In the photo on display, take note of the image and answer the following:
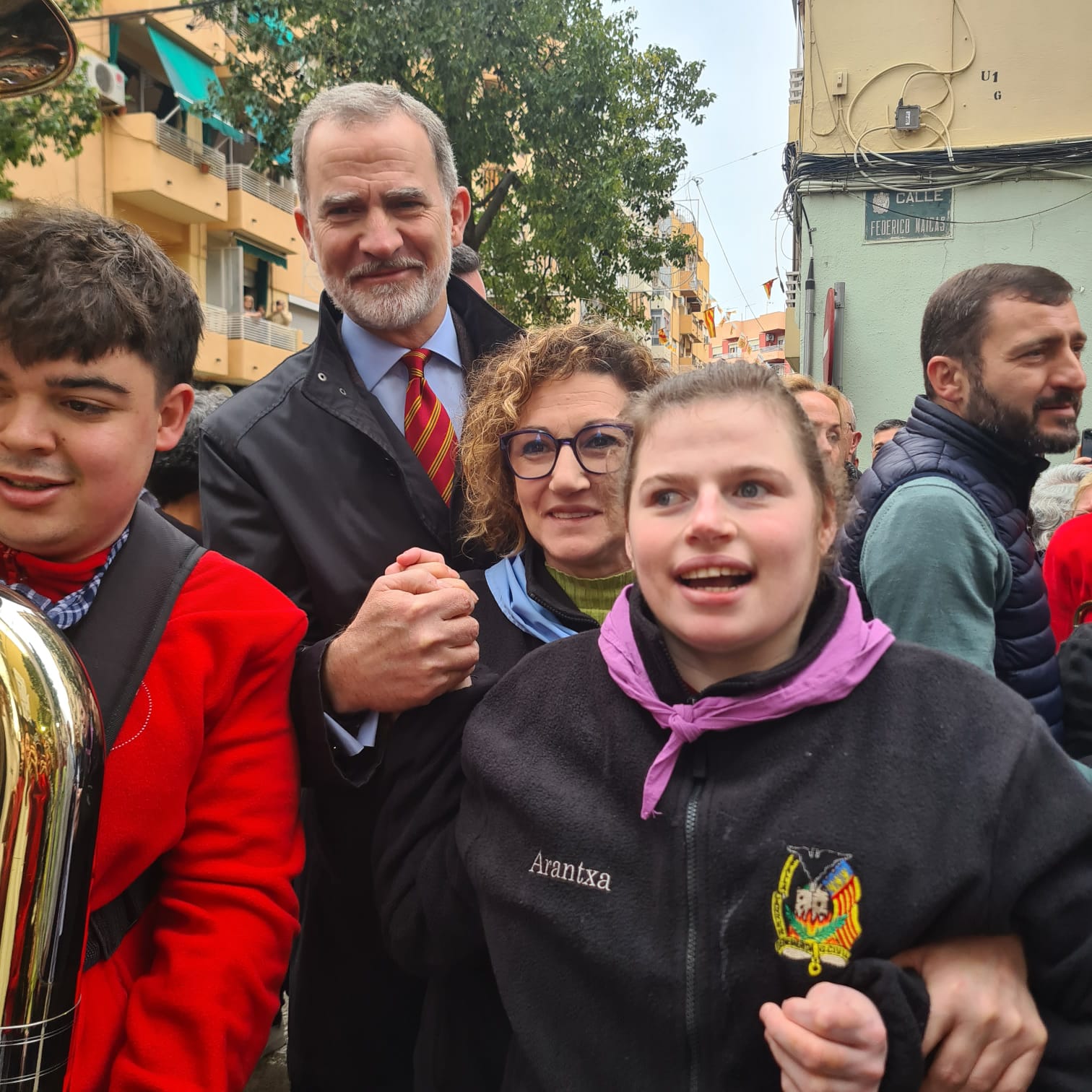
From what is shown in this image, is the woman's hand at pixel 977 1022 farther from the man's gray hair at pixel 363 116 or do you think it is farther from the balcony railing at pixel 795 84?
the balcony railing at pixel 795 84

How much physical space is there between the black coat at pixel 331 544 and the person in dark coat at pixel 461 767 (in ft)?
0.58

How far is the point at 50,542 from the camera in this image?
1409 mm

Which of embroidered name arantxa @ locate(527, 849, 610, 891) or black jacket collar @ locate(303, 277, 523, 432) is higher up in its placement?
black jacket collar @ locate(303, 277, 523, 432)

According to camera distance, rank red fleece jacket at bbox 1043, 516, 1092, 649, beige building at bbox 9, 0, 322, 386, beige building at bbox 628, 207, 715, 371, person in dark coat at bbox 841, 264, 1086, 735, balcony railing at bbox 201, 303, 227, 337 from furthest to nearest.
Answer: beige building at bbox 628, 207, 715, 371 → balcony railing at bbox 201, 303, 227, 337 → beige building at bbox 9, 0, 322, 386 → red fleece jacket at bbox 1043, 516, 1092, 649 → person in dark coat at bbox 841, 264, 1086, 735

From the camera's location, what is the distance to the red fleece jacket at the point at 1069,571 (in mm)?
2867

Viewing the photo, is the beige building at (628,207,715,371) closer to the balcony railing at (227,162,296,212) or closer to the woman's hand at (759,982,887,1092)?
the balcony railing at (227,162,296,212)

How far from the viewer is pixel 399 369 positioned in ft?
8.08

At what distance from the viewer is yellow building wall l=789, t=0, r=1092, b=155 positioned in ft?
31.0

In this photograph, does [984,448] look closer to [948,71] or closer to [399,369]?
[399,369]

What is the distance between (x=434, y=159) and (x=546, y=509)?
121 centimetres

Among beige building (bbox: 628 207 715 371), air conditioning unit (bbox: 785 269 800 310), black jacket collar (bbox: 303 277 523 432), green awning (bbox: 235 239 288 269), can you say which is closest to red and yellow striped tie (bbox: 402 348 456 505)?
black jacket collar (bbox: 303 277 523 432)

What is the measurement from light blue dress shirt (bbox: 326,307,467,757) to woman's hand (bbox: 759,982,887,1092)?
1.51 m

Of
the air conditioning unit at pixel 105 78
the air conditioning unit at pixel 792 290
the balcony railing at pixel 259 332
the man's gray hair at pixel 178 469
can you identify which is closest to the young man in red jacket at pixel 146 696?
the man's gray hair at pixel 178 469

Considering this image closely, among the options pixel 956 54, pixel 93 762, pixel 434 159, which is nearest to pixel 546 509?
pixel 93 762
